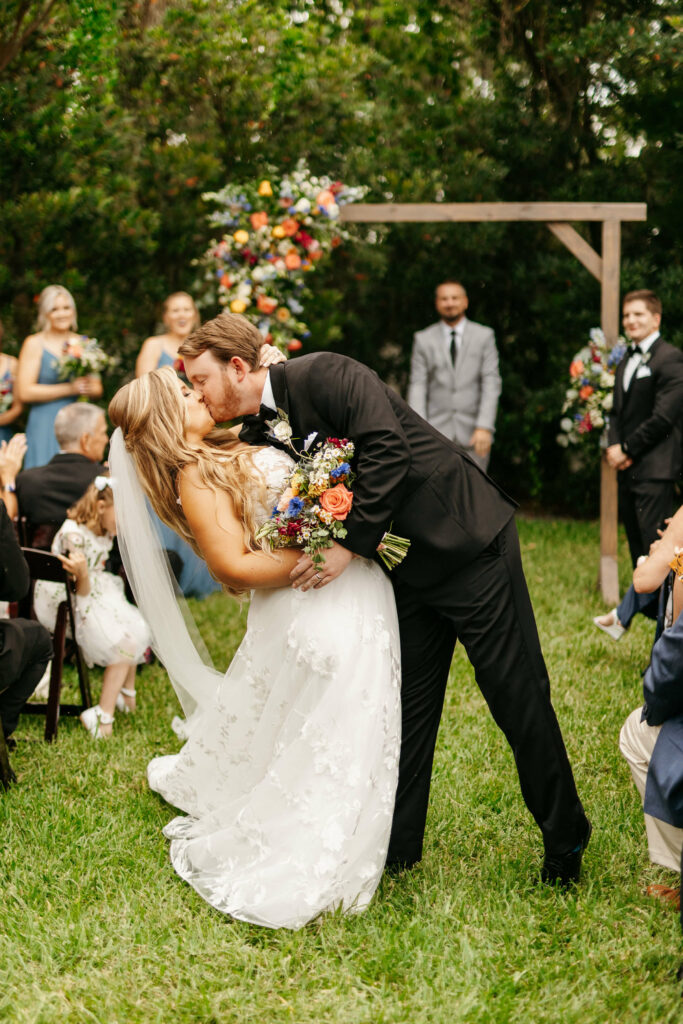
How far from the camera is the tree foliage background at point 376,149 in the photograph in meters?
8.26

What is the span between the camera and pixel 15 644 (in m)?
4.23

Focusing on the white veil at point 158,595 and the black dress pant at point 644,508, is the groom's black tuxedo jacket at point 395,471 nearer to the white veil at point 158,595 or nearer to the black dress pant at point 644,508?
the white veil at point 158,595

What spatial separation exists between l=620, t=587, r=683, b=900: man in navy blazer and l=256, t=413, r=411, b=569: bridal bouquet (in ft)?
2.73

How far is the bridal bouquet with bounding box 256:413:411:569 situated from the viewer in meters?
3.02

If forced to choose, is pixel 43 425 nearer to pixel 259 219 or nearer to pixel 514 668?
pixel 259 219

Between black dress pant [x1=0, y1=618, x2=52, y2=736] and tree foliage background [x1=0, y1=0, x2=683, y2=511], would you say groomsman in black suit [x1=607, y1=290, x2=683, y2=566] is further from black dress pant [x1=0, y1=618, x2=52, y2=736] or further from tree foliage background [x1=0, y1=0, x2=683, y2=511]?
black dress pant [x1=0, y1=618, x2=52, y2=736]

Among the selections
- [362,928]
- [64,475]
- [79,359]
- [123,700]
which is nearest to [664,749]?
[362,928]

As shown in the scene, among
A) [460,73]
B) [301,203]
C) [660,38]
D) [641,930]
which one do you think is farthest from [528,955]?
[460,73]

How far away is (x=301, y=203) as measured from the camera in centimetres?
750

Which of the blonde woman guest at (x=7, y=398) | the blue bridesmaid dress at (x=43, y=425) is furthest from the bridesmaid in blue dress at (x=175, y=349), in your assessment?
the blonde woman guest at (x=7, y=398)

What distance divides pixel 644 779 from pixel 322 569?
1335 millimetres

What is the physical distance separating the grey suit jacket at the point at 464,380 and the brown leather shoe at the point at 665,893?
18.1ft

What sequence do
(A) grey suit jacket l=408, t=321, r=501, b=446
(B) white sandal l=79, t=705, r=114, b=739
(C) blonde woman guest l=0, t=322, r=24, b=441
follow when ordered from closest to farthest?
(B) white sandal l=79, t=705, r=114, b=739 → (C) blonde woman guest l=0, t=322, r=24, b=441 → (A) grey suit jacket l=408, t=321, r=501, b=446

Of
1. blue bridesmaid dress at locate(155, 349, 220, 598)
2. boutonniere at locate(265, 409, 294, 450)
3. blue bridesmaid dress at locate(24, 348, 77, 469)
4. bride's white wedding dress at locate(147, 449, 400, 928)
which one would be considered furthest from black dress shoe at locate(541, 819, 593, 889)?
blue bridesmaid dress at locate(24, 348, 77, 469)
